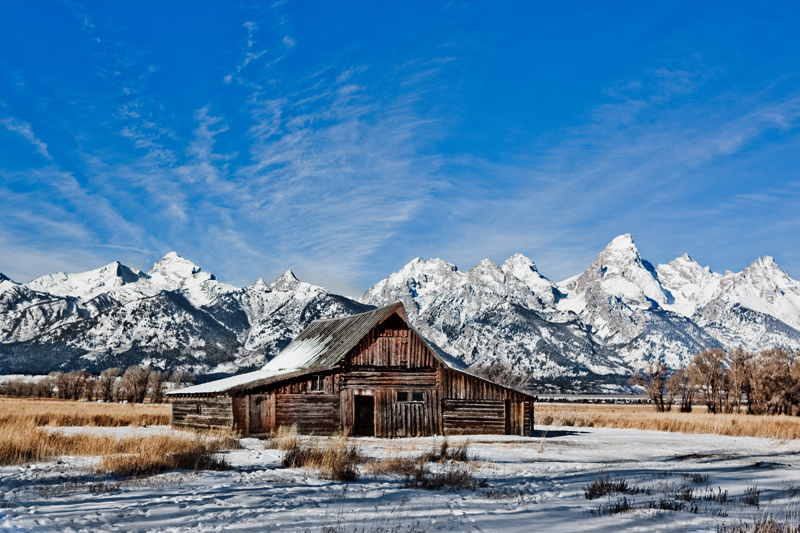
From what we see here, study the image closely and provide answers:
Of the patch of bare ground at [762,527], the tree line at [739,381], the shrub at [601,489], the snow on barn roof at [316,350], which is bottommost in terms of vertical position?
the tree line at [739,381]

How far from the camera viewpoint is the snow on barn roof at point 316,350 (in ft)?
102

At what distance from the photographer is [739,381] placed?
63.6m

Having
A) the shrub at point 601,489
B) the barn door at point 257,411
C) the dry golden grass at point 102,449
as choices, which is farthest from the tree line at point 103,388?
the shrub at point 601,489

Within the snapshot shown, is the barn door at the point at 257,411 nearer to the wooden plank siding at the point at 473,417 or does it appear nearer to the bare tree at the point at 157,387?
the wooden plank siding at the point at 473,417

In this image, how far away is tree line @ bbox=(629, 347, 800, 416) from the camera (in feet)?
194

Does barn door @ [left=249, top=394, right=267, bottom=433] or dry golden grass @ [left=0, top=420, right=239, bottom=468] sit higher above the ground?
dry golden grass @ [left=0, top=420, right=239, bottom=468]

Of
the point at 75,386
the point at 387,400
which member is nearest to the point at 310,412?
the point at 387,400

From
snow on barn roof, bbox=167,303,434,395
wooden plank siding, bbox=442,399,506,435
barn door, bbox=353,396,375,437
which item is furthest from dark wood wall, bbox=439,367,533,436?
barn door, bbox=353,396,375,437

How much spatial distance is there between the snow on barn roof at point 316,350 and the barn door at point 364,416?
280 centimetres

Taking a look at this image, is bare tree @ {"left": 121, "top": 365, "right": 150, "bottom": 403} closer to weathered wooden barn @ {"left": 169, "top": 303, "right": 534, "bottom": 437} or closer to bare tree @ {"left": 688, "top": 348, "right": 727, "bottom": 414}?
weathered wooden barn @ {"left": 169, "top": 303, "right": 534, "bottom": 437}

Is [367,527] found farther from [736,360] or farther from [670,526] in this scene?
[736,360]

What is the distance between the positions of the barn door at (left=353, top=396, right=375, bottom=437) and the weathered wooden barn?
53 mm

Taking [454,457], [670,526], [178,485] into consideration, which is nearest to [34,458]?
[178,485]

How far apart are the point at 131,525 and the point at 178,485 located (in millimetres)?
3255
